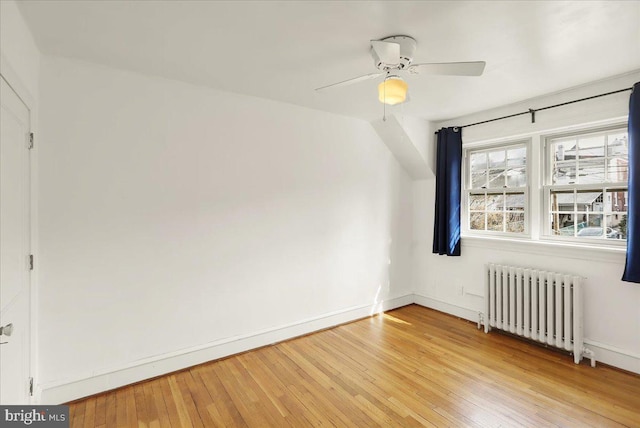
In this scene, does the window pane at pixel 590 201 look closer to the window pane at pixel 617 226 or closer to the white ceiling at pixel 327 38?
the window pane at pixel 617 226

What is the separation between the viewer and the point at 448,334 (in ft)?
11.4

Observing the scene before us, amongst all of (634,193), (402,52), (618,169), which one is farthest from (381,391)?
(618,169)

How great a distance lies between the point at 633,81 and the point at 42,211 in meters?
4.85

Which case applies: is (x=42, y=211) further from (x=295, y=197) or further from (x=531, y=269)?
(x=531, y=269)

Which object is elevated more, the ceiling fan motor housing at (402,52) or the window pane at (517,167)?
the ceiling fan motor housing at (402,52)

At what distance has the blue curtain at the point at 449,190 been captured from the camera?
394 centimetres

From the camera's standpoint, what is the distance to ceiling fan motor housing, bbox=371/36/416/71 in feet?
6.63

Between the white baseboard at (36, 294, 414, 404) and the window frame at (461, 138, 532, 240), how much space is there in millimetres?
1858

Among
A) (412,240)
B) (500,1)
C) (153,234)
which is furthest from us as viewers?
(412,240)

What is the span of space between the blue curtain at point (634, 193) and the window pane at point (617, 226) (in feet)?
1.01

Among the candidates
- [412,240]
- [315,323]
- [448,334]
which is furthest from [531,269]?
[315,323]

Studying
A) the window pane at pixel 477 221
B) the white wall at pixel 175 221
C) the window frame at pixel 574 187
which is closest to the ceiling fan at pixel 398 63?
the white wall at pixel 175 221

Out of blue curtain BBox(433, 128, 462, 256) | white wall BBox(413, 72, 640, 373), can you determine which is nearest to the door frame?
blue curtain BBox(433, 128, 462, 256)

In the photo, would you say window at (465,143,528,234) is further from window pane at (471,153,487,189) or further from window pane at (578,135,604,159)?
window pane at (578,135,604,159)
